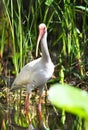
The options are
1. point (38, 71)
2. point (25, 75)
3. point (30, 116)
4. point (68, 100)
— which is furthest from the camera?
point (25, 75)

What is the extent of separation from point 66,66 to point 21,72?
0.83 meters

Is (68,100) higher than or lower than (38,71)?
higher

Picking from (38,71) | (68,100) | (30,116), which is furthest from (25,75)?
(68,100)

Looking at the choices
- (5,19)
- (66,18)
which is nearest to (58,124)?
(66,18)

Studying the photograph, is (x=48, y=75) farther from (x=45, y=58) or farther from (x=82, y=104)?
(x=82, y=104)

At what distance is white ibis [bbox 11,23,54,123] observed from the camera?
623 centimetres

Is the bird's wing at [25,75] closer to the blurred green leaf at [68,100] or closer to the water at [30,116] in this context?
the water at [30,116]

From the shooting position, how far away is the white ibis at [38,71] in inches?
245

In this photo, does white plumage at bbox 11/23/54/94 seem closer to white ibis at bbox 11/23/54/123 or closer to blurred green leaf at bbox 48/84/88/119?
white ibis at bbox 11/23/54/123

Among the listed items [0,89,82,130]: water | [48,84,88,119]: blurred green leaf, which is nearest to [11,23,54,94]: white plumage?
[0,89,82,130]: water

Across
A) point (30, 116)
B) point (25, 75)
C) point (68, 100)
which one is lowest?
point (30, 116)

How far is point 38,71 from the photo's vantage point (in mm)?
6363

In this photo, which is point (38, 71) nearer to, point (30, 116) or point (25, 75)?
point (25, 75)

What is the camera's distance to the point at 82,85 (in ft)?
22.3
